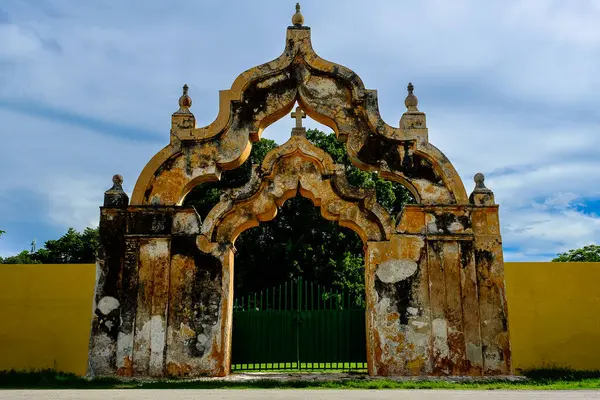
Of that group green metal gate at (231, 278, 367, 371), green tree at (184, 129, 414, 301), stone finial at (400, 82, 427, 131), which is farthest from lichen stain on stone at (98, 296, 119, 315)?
green tree at (184, 129, 414, 301)

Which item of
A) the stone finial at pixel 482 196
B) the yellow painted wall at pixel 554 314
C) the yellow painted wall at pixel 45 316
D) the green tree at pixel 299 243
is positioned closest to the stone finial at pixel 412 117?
the stone finial at pixel 482 196

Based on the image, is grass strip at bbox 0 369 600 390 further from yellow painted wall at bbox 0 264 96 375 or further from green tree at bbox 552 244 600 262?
green tree at bbox 552 244 600 262

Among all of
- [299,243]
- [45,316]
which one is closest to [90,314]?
[45,316]

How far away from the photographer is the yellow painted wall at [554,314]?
1020 cm

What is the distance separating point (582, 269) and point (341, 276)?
32.8 feet

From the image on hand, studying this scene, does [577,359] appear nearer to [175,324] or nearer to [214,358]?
[214,358]

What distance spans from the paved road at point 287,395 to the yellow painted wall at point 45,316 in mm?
2686

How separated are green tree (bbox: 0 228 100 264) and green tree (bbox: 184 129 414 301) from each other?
12.0m

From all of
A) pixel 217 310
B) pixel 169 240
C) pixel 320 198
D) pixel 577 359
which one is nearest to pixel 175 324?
pixel 217 310

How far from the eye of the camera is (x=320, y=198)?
9.69 metres

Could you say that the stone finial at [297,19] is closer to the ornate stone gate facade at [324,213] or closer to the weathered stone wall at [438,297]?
the ornate stone gate facade at [324,213]

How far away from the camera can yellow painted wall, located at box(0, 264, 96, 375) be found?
10.1m

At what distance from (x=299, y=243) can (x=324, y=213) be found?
1088 centimetres

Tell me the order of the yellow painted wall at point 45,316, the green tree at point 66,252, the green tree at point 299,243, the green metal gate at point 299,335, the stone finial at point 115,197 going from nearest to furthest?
the stone finial at point 115,197, the green metal gate at point 299,335, the yellow painted wall at point 45,316, the green tree at point 299,243, the green tree at point 66,252
